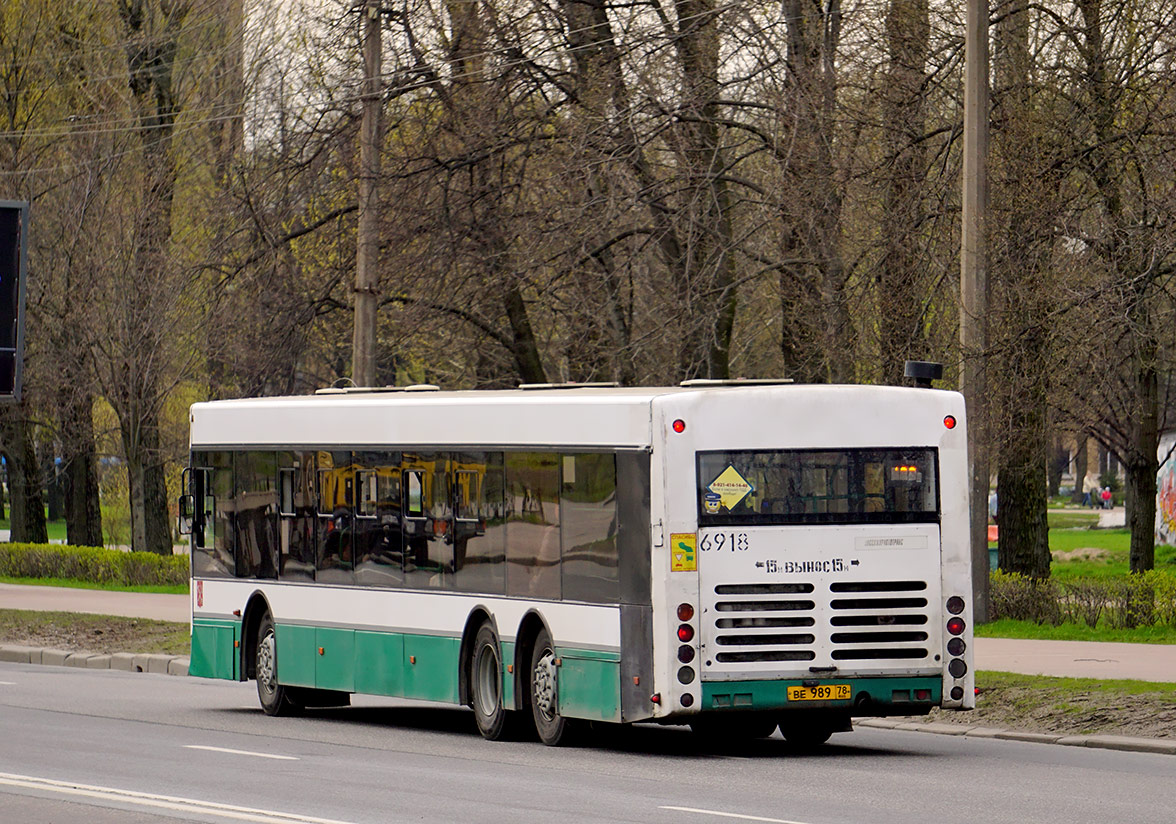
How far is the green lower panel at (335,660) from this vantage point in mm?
17922

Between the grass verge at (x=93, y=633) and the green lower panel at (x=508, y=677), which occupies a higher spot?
the green lower panel at (x=508, y=677)

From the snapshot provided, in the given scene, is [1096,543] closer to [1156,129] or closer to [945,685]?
[1156,129]

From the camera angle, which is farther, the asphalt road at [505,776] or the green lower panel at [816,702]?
the green lower panel at [816,702]

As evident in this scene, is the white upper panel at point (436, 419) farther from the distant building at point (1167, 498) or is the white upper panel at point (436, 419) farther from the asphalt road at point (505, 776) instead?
the distant building at point (1167, 498)

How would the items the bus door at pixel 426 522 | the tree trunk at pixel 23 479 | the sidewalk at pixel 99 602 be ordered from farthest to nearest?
the tree trunk at pixel 23 479
the sidewalk at pixel 99 602
the bus door at pixel 426 522

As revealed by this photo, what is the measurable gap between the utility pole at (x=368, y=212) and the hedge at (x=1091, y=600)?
7.85 metres

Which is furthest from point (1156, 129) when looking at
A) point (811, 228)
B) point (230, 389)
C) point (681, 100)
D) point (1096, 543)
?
point (1096, 543)

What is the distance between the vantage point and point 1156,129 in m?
22.4

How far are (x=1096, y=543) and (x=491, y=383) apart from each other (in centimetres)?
2993

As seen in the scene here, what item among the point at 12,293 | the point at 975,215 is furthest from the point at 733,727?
the point at 12,293

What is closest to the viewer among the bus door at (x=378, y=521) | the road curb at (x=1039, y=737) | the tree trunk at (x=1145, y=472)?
the road curb at (x=1039, y=737)

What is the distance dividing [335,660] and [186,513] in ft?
10.2

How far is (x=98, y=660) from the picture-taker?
25.8 metres

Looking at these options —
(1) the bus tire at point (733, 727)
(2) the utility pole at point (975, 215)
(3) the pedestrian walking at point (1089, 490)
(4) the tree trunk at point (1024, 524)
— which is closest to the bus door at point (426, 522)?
(1) the bus tire at point (733, 727)
